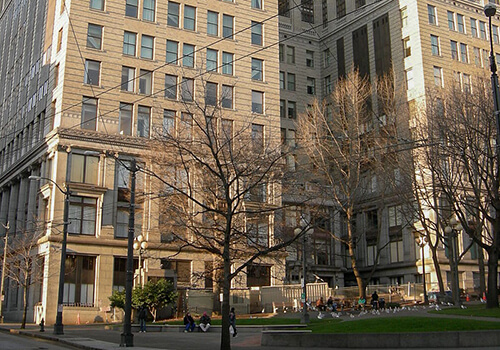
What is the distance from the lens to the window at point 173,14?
2226 inches

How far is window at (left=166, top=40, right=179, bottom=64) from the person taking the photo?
183 ft

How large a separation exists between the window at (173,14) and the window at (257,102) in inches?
405

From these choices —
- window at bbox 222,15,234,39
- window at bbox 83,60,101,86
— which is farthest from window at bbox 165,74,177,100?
window at bbox 222,15,234,39

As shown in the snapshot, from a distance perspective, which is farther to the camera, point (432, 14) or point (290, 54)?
point (290, 54)

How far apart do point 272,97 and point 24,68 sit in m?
29.1

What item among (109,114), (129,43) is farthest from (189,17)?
(109,114)

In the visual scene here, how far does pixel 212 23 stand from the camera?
58.8m

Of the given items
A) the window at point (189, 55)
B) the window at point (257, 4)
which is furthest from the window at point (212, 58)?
the window at point (257, 4)

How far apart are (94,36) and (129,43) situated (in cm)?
328

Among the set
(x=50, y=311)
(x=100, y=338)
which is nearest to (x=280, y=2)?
(x=50, y=311)

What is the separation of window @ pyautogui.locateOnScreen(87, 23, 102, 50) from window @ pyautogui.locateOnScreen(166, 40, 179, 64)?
6.51 m

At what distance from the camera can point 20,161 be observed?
196 ft

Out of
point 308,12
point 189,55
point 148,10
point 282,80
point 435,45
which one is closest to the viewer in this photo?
point 189,55

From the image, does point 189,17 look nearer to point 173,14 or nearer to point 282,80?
point 173,14
